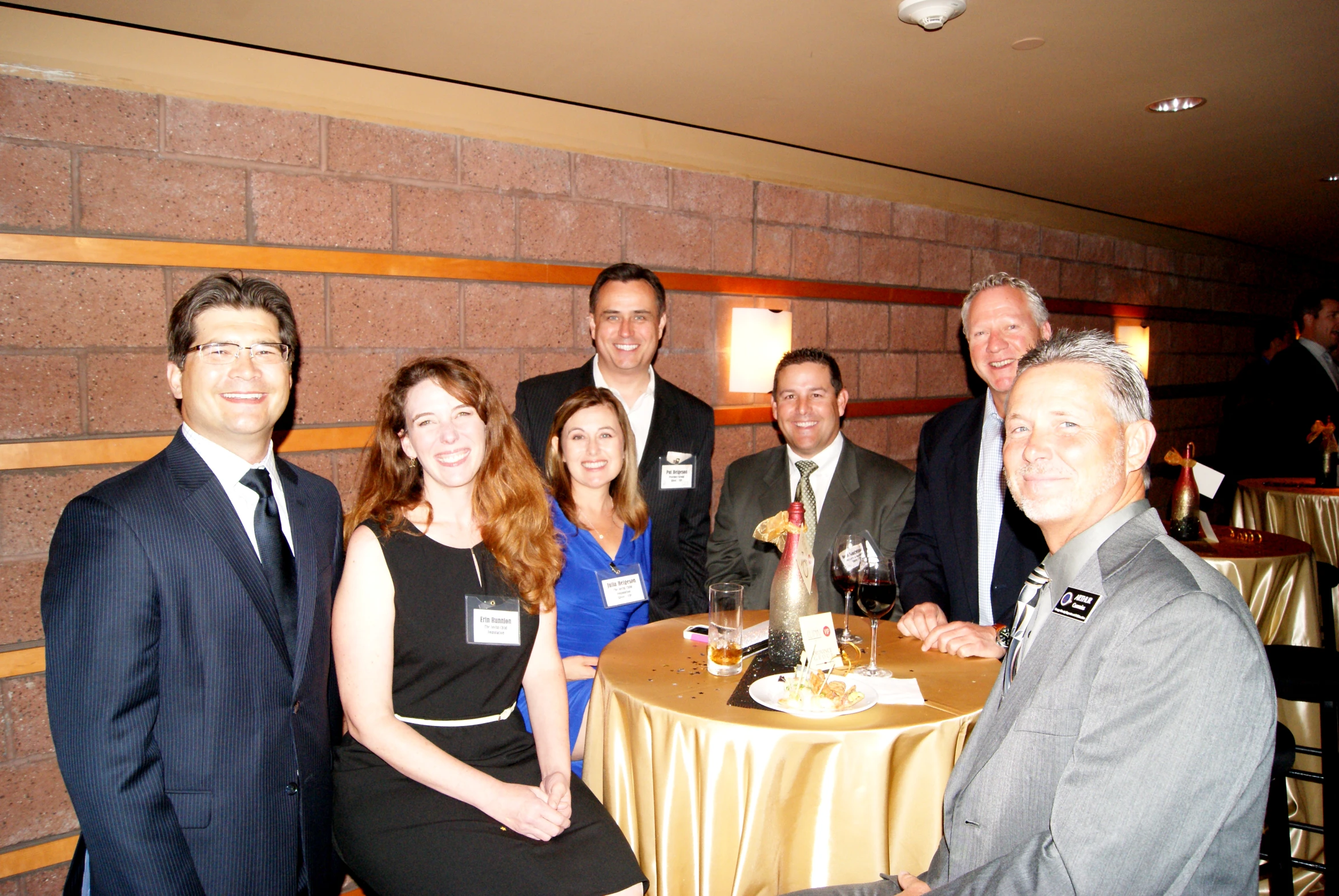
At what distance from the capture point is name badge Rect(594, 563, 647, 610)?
2.60 m

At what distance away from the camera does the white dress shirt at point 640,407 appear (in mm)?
3270

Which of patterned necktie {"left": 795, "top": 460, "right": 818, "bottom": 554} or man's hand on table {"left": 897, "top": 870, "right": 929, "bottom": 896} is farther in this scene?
patterned necktie {"left": 795, "top": 460, "right": 818, "bottom": 554}

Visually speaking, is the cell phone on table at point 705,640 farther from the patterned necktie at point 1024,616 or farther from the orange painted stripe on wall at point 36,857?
the orange painted stripe on wall at point 36,857

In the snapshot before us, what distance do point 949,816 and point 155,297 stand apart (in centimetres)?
284

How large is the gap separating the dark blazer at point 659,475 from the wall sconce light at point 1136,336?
4.94 metres

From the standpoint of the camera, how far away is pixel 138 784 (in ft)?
4.76

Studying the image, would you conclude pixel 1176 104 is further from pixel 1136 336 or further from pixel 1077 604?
pixel 1136 336

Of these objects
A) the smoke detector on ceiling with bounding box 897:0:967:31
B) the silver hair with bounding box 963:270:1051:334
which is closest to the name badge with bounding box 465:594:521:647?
the silver hair with bounding box 963:270:1051:334

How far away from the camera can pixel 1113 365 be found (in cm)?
131

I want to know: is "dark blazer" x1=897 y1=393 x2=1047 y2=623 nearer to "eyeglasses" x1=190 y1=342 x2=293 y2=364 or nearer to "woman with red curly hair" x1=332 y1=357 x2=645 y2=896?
"woman with red curly hair" x1=332 y1=357 x2=645 y2=896

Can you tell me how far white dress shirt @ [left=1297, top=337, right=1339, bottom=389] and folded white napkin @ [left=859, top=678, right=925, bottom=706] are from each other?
585 cm

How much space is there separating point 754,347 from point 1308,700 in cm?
282

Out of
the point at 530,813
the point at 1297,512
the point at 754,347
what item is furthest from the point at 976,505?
the point at 1297,512

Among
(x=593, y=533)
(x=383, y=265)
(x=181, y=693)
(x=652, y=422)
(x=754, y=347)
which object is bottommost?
(x=181, y=693)
